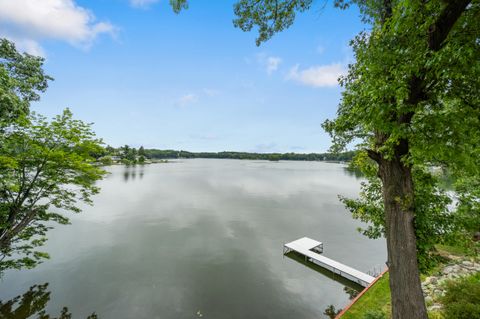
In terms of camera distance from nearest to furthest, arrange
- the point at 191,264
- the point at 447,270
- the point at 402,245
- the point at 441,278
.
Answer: the point at 402,245 < the point at 441,278 < the point at 447,270 < the point at 191,264

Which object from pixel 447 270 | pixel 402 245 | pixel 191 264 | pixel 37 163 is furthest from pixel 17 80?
pixel 447 270

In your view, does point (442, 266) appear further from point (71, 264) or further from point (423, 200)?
point (71, 264)

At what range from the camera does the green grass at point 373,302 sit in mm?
6708

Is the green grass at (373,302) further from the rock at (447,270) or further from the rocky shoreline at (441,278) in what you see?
the rock at (447,270)

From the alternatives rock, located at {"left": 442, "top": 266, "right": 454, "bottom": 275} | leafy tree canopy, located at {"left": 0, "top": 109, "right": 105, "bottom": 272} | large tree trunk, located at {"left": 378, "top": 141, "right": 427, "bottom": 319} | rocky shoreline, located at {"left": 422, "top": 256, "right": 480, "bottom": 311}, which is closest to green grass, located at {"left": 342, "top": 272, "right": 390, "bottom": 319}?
rocky shoreline, located at {"left": 422, "top": 256, "right": 480, "bottom": 311}

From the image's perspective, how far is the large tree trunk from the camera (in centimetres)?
369

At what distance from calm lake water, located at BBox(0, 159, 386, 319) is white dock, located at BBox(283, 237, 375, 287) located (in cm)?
61

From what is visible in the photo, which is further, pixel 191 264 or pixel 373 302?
pixel 191 264

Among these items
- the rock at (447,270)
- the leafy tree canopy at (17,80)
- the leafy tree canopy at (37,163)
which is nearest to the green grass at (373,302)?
the rock at (447,270)

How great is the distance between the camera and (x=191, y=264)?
11180mm

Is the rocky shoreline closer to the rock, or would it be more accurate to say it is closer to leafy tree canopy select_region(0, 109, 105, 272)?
the rock

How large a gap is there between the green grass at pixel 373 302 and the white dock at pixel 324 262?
1376 millimetres

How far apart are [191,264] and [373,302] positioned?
27.1ft

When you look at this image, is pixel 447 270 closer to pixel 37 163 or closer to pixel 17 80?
pixel 37 163
